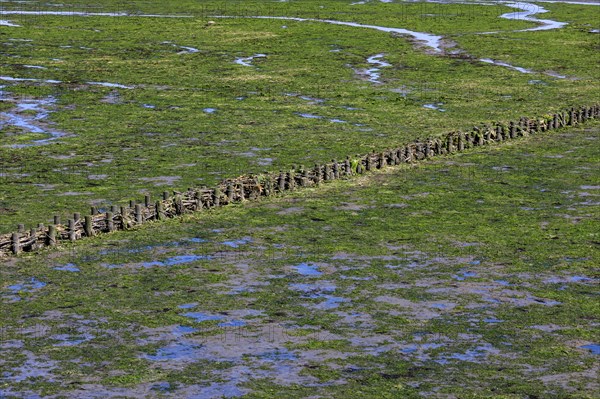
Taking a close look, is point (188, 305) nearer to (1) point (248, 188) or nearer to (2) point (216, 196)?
(2) point (216, 196)

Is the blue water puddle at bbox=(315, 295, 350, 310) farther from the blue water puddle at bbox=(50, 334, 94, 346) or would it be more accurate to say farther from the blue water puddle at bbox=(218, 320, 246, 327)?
the blue water puddle at bbox=(50, 334, 94, 346)

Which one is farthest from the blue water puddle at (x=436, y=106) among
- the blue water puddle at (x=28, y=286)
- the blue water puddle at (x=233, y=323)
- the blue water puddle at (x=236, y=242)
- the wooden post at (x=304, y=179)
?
the blue water puddle at (x=233, y=323)

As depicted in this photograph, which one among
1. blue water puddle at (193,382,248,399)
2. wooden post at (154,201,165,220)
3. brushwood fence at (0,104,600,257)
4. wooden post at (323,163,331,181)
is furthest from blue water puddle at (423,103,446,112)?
blue water puddle at (193,382,248,399)

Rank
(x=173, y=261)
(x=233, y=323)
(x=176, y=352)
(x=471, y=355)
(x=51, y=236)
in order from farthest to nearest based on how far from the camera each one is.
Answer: (x=51, y=236) → (x=173, y=261) → (x=233, y=323) → (x=176, y=352) → (x=471, y=355)

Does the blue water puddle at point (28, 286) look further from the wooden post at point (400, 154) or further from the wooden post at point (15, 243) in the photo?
the wooden post at point (400, 154)

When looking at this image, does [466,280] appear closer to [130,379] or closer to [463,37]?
[130,379]

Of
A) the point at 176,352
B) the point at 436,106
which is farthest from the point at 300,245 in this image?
the point at 436,106
